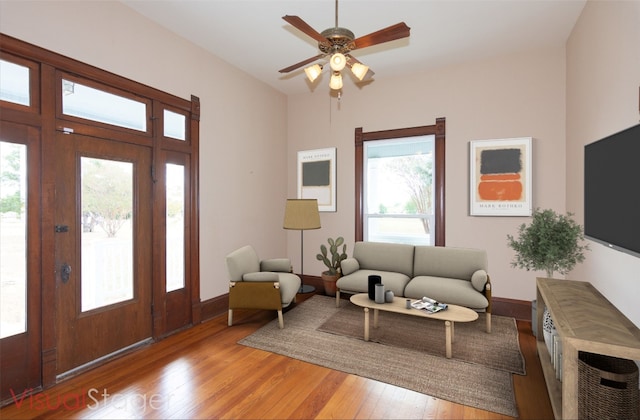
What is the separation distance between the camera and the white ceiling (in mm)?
2975

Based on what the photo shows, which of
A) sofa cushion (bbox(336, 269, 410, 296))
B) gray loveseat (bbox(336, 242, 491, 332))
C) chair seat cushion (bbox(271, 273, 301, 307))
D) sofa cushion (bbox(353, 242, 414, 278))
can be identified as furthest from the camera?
sofa cushion (bbox(353, 242, 414, 278))

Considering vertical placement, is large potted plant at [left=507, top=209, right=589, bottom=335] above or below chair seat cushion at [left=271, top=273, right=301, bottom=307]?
above

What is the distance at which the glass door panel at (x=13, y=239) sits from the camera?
2.23 meters

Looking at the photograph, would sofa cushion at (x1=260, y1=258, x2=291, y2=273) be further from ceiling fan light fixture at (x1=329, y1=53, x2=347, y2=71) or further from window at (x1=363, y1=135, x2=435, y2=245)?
ceiling fan light fixture at (x1=329, y1=53, x2=347, y2=71)

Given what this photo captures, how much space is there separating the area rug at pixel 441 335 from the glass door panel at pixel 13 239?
2599mm

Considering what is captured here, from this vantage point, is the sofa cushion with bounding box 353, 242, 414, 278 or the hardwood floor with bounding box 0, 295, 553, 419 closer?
the hardwood floor with bounding box 0, 295, 553, 419

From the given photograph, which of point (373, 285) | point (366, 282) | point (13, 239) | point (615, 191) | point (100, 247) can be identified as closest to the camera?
point (615, 191)

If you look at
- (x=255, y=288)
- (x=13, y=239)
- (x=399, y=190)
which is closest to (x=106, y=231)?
(x=13, y=239)

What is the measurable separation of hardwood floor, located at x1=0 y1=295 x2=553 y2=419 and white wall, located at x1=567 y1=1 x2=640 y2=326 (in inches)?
38.4

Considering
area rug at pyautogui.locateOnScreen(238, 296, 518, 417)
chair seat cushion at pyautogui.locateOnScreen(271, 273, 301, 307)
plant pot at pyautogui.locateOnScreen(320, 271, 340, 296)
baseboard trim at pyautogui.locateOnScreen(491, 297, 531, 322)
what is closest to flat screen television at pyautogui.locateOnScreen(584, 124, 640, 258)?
area rug at pyautogui.locateOnScreen(238, 296, 518, 417)

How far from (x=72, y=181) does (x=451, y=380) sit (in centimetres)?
350

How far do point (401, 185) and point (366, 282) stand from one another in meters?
1.65

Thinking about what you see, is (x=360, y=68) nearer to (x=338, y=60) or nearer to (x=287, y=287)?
(x=338, y=60)

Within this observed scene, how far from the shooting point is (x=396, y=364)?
2717 millimetres
